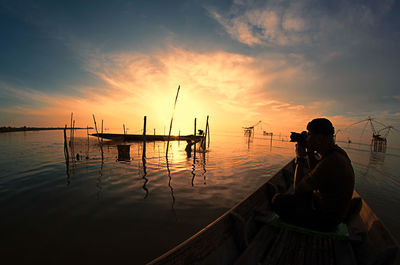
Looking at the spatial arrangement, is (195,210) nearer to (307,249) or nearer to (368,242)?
(307,249)

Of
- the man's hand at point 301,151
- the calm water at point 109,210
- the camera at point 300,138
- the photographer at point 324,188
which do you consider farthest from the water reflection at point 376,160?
the photographer at point 324,188

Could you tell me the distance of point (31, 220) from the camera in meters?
4.50

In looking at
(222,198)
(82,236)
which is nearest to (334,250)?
(222,198)

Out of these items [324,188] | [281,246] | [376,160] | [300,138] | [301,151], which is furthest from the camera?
[376,160]

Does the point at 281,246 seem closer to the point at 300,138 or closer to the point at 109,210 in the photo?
the point at 300,138

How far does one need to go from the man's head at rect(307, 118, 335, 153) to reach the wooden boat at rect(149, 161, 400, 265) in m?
1.34

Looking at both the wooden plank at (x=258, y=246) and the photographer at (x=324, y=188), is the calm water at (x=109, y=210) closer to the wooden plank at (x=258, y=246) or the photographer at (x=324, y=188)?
the wooden plank at (x=258, y=246)

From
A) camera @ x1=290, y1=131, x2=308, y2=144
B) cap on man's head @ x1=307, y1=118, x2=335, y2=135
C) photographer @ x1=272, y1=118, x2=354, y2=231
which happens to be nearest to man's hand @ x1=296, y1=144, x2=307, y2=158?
camera @ x1=290, y1=131, x2=308, y2=144

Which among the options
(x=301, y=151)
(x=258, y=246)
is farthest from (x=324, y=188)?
(x=258, y=246)

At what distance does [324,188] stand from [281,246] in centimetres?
120

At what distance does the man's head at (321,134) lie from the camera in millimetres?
2549

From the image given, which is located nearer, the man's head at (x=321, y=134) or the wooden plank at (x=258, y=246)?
the wooden plank at (x=258, y=246)

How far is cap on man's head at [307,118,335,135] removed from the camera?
254 cm

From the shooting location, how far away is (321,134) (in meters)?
2.57
